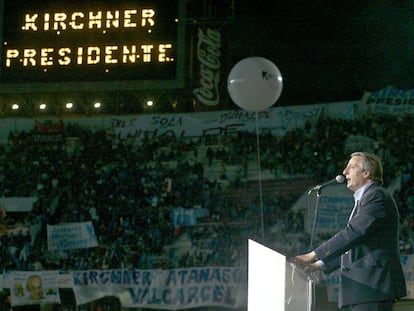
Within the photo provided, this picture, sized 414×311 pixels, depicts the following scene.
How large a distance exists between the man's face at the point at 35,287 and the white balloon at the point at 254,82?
3381 millimetres

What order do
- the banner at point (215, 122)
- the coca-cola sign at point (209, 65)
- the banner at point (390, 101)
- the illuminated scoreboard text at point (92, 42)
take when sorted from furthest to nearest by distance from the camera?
the coca-cola sign at point (209, 65), the banner at point (215, 122), the banner at point (390, 101), the illuminated scoreboard text at point (92, 42)

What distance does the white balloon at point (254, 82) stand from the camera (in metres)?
5.36

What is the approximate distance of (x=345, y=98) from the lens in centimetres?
1012

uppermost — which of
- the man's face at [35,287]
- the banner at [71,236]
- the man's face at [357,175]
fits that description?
the man's face at [357,175]

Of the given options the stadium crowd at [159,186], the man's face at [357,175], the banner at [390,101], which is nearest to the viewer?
the man's face at [357,175]

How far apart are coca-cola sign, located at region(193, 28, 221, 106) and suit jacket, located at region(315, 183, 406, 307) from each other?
660 centimetres

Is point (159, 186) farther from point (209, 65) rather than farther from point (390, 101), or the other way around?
point (390, 101)

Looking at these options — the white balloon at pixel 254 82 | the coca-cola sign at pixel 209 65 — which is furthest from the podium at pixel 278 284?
the coca-cola sign at pixel 209 65

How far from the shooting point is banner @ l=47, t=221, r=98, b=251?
8.06m

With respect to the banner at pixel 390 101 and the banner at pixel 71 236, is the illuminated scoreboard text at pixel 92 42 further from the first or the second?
the banner at pixel 390 101

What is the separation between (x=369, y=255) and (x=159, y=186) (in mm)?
6586

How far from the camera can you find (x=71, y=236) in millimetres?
8102

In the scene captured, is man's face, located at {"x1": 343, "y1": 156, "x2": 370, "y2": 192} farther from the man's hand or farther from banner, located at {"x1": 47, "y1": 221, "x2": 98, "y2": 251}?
banner, located at {"x1": 47, "y1": 221, "x2": 98, "y2": 251}

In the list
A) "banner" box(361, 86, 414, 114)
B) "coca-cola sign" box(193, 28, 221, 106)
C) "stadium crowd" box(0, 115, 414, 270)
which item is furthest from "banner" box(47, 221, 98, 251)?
"banner" box(361, 86, 414, 114)
